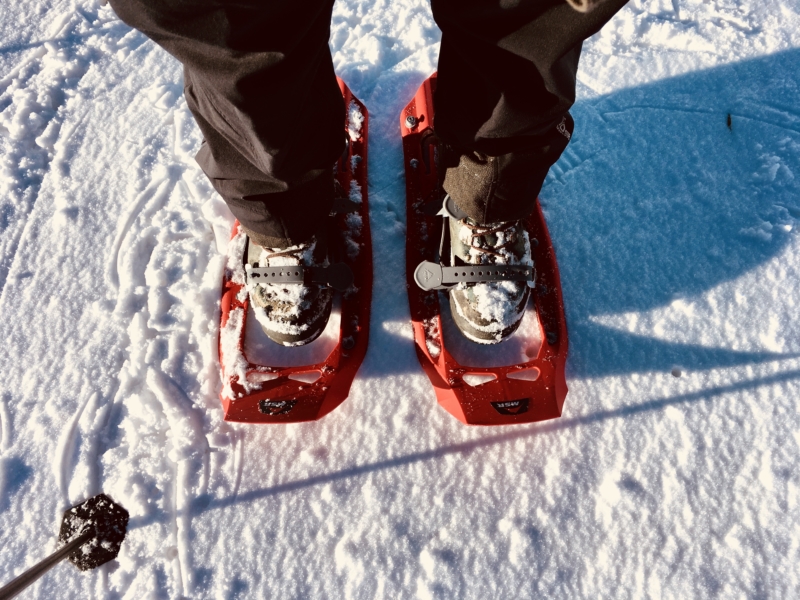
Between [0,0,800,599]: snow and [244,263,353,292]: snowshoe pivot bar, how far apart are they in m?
0.19

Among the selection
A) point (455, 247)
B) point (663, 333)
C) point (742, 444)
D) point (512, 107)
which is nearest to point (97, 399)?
point (455, 247)

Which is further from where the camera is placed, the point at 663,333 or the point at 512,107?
the point at 663,333

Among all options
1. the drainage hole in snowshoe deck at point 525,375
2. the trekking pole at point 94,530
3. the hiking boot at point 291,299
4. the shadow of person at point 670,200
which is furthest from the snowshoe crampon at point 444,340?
the trekking pole at point 94,530

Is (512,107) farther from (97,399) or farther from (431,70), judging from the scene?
(97,399)

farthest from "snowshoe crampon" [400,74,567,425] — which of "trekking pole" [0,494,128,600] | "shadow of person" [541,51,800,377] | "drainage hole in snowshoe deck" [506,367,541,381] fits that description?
"trekking pole" [0,494,128,600]

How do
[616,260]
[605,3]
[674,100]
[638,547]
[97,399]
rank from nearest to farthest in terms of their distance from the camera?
[605,3], [638,547], [97,399], [616,260], [674,100]

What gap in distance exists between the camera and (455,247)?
1168 millimetres

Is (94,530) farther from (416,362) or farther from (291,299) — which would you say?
(416,362)

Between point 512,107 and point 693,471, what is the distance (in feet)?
3.20

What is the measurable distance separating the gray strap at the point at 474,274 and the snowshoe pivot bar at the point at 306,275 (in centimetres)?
19

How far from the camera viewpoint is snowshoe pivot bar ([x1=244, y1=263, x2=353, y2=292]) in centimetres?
108

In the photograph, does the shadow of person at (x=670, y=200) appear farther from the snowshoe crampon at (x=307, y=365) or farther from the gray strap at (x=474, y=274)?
the snowshoe crampon at (x=307, y=365)

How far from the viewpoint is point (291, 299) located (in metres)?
1.11

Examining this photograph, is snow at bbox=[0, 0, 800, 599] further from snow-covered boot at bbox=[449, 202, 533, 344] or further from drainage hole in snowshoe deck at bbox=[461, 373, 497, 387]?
snow-covered boot at bbox=[449, 202, 533, 344]
